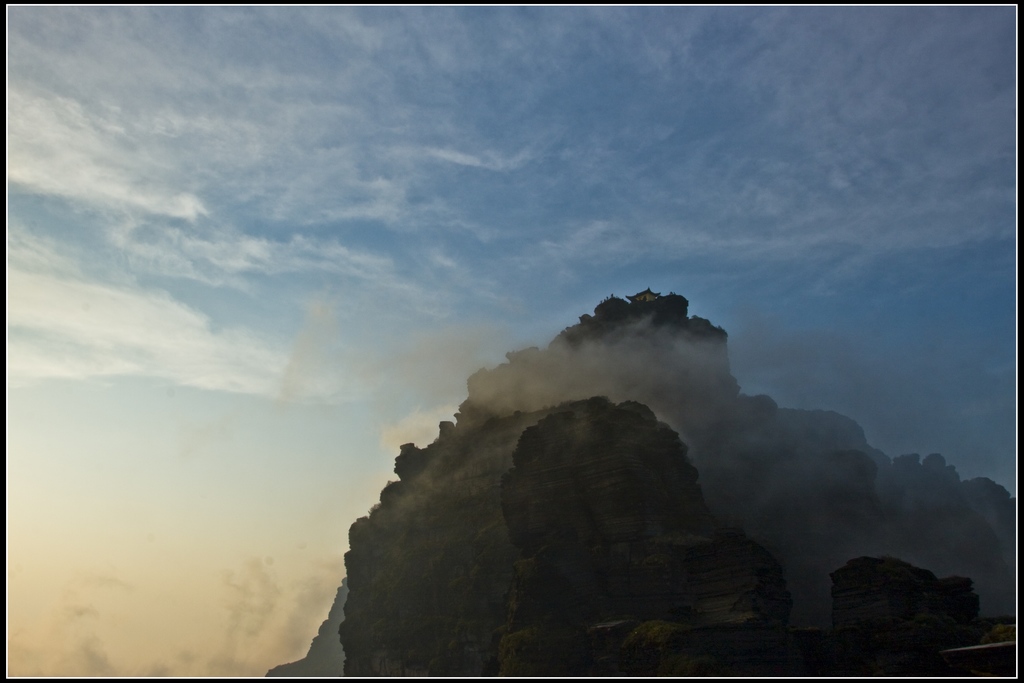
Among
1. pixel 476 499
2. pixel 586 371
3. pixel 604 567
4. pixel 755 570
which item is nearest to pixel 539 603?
pixel 604 567

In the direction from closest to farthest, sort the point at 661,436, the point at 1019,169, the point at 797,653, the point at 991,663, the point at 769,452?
the point at 1019,169, the point at 991,663, the point at 797,653, the point at 661,436, the point at 769,452

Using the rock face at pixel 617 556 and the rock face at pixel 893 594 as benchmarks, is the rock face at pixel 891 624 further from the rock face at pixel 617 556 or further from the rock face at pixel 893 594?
the rock face at pixel 617 556

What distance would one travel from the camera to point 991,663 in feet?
113

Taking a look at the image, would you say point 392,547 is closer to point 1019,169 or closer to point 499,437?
point 499,437

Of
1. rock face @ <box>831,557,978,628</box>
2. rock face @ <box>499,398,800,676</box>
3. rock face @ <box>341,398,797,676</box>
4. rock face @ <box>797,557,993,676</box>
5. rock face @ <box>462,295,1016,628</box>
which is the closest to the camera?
rock face @ <box>797,557,993,676</box>

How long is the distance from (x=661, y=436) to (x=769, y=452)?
52.6m

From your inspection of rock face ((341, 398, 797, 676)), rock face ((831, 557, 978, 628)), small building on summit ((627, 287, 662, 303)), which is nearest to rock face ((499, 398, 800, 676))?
rock face ((341, 398, 797, 676))

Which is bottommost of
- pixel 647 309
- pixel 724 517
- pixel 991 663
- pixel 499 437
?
pixel 991 663

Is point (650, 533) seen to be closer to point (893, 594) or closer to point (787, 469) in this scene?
point (893, 594)

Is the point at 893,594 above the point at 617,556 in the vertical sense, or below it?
below

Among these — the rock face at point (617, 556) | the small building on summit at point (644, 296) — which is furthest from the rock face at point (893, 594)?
the small building on summit at point (644, 296)

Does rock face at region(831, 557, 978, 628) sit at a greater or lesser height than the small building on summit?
lesser

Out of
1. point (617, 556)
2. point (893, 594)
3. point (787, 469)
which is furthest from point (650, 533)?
point (787, 469)

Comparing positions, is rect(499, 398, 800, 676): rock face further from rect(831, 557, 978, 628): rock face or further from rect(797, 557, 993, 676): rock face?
rect(831, 557, 978, 628): rock face
